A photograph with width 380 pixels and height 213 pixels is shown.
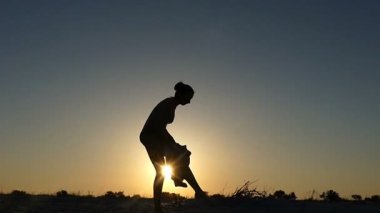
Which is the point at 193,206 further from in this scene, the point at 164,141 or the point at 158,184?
the point at 164,141

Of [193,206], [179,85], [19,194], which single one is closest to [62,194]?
[19,194]

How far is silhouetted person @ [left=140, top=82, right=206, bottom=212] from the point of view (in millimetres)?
9766

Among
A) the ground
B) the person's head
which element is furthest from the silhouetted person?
the ground

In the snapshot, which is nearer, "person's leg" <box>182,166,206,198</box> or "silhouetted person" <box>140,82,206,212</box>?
"silhouetted person" <box>140,82,206,212</box>

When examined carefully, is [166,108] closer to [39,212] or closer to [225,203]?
[225,203]

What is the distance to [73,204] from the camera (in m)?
12.1

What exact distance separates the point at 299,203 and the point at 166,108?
135 inches

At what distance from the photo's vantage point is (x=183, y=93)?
384 inches

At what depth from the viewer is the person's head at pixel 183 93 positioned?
32.1 feet

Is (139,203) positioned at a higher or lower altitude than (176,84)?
lower

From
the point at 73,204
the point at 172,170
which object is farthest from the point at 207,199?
the point at 73,204

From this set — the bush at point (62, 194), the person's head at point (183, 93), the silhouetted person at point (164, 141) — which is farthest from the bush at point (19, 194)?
the person's head at point (183, 93)

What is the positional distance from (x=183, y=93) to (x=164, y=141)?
886 mm

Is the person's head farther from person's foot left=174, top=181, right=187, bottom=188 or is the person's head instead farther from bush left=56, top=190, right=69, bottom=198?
bush left=56, top=190, right=69, bottom=198
